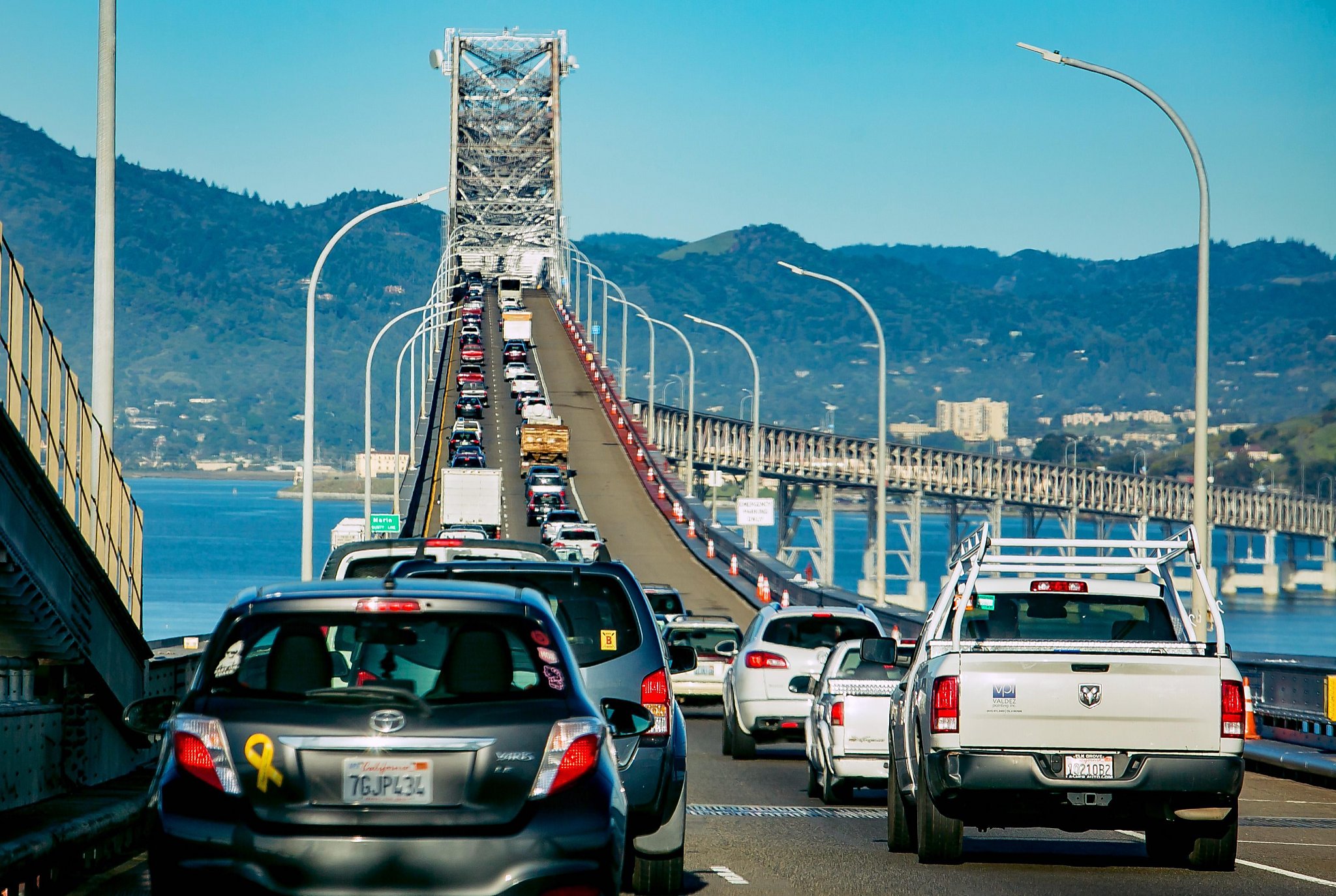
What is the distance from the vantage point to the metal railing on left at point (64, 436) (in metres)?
13.6

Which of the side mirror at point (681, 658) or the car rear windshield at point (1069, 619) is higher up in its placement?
the car rear windshield at point (1069, 619)

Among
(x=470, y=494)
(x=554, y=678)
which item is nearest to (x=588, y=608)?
(x=554, y=678)

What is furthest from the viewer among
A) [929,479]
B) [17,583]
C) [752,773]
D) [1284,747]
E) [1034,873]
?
[929,479]

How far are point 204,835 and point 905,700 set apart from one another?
666 centimetres

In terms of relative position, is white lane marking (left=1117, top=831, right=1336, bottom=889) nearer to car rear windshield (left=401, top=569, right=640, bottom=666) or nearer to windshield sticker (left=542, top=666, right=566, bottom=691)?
car rear windshield (left=401, top=569, right=640, bottom=666)

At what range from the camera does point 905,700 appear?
12.8 metres

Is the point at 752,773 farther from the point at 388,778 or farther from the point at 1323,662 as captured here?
the point at 388,778

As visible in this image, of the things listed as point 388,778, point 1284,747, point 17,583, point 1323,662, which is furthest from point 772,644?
point 388,778

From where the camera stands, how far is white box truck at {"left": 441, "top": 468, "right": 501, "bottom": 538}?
6544 centimetres

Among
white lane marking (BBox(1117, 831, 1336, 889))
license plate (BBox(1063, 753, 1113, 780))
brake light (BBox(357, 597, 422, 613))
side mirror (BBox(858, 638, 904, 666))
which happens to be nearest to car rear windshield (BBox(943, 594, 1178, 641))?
side mirror (BBox(858, 638, 904, 666))

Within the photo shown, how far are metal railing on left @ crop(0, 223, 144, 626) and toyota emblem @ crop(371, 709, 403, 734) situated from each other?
674 centimetres

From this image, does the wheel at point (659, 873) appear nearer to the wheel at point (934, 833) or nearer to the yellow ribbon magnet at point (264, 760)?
the wheel at point (934, 833)

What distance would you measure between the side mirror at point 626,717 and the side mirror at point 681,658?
271 cm

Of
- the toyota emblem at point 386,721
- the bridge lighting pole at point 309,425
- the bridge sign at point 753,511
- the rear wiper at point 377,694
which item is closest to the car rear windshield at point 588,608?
the rear wiper at point 377,694
